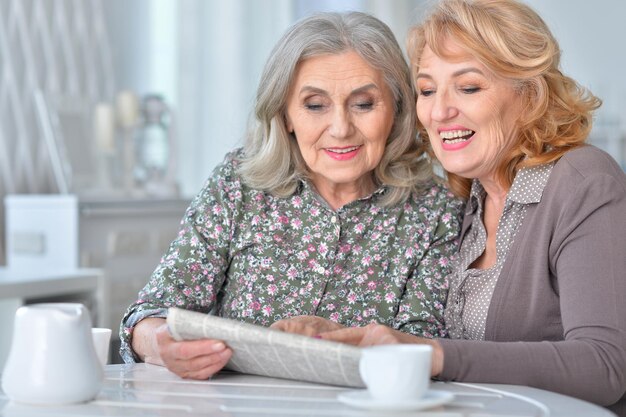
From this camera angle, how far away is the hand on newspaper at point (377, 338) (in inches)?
53.6

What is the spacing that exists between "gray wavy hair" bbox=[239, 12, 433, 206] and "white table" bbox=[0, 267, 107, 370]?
1047 millimetres

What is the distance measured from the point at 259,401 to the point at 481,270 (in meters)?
0.68

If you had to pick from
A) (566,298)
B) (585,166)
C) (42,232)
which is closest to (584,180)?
(585,166)

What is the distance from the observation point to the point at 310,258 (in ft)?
6.33

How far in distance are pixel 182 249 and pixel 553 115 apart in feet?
2.50

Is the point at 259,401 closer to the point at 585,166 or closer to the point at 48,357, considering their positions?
the point at 48,357

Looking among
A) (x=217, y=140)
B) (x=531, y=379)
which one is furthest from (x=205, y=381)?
(x=217, y=140)

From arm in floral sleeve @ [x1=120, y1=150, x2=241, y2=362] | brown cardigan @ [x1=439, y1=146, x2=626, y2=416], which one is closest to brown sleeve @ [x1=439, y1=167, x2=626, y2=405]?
brown cardigan @ [x1=439, y1=146, x2=626, y2=416]

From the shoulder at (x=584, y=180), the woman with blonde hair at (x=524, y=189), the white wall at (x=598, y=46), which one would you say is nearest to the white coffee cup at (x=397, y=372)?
the woman with blonde hair at (x=524, y=189)

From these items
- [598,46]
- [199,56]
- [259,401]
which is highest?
[598,46]

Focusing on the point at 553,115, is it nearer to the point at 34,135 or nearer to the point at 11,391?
the point at 11,391

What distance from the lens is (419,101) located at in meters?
1.89

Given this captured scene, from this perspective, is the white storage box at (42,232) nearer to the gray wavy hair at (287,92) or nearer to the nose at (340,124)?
the gray wavy hair at (287,92)

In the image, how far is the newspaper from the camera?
49.4 inches
